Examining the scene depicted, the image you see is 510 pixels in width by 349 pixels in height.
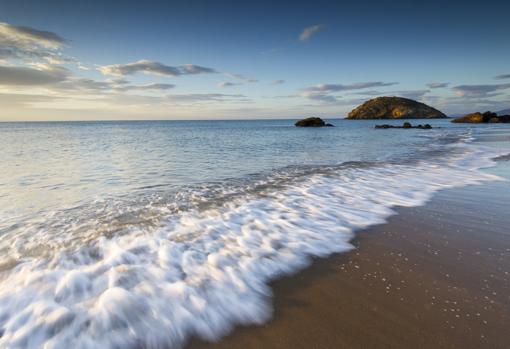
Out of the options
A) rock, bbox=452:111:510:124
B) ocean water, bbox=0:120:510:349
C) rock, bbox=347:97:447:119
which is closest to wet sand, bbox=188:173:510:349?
ocean water, bbox=0:120:510:349

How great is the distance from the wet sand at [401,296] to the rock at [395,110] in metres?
182

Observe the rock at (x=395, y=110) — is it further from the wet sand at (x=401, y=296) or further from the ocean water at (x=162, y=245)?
the wet sand at (x=401, y=296)

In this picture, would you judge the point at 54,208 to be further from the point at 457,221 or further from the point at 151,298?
the point at 457,221

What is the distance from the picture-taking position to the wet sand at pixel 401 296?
257 centimetres

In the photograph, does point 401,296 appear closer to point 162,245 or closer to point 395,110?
point 162,245

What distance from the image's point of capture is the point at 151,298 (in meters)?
3.18

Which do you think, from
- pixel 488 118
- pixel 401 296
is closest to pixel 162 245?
pixel 401 296

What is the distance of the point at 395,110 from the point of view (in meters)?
164

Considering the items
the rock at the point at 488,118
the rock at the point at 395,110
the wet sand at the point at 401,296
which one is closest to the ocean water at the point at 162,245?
the wet sand at the point at 401,296

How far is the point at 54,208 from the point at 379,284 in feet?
25.1

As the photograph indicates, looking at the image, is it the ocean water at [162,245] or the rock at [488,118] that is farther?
the rock at [488,118]

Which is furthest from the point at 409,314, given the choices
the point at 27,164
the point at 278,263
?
the point at 27,164

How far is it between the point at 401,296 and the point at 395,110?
188m

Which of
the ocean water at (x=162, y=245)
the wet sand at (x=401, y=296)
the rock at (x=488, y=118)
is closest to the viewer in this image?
the wet sand at (x=401, y=296)
